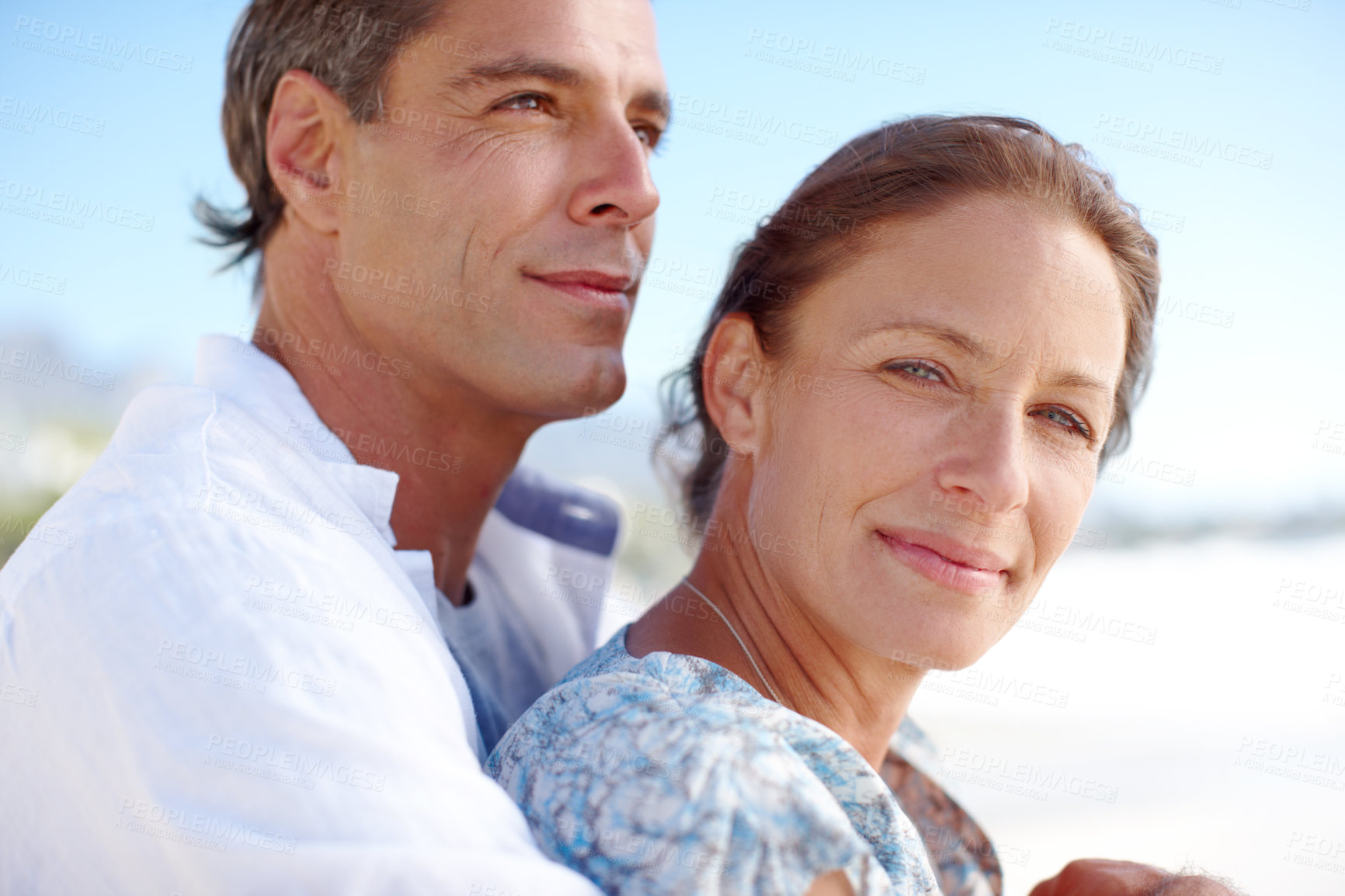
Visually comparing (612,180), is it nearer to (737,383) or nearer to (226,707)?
(737,383)

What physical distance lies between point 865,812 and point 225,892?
832 millimetres

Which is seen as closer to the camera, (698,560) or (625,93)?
(698,560)

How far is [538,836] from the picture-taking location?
133 cm

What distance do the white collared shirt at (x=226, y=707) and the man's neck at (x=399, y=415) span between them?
1.96ft

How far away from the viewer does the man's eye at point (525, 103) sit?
2.28m

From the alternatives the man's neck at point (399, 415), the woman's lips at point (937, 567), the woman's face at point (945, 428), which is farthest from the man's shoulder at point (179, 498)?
the woman's lips at point (937, 567)

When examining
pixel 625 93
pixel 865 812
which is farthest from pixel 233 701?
pixel 625 93

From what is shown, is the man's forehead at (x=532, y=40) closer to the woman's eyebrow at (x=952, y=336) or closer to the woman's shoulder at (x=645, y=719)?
the woman's eyebrow at (x=952, y=336)

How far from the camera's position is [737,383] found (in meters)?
1.89

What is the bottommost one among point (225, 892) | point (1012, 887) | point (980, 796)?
point (1012, 887)

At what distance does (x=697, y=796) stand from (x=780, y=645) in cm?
66

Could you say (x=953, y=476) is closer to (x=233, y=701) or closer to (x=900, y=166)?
(x=900, y=166)

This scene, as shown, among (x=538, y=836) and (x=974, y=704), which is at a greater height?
(x=538, y=836)

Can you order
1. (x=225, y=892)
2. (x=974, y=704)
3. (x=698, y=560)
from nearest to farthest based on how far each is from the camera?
(x=225, y=892)
(x=698, y=560)
(x=974, y=704)
